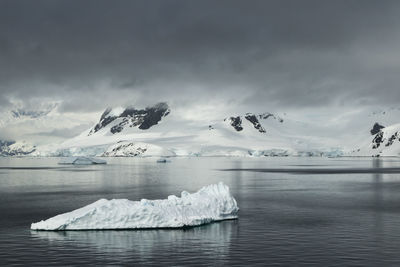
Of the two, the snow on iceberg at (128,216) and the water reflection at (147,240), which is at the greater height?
the snow on iceberg at (128,216)

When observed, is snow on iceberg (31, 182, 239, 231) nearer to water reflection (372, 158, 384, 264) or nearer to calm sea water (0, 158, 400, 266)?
calm sea water (0, 158, 400, 266)

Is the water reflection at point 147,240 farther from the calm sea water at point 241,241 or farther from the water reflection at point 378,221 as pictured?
the water reflection at point 378,221

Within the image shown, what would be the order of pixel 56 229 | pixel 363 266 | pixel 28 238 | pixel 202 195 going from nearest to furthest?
pixel 363 266
pixel 28 238
pixel 56 229
pixel 202 195

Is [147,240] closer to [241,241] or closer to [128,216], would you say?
[128,216]

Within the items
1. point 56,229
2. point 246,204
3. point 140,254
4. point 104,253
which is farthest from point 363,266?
point 246,204

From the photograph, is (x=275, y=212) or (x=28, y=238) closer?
(x=28, y=238)

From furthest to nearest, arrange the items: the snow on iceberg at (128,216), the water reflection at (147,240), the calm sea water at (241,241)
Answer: the snow on iceberg at (128,216), the water reflection at (147,240), the calm sea water at (241,241)

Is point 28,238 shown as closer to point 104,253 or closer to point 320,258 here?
point 104,253

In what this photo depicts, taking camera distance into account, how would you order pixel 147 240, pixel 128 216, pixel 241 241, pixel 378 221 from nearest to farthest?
pixel 241 241
pixel 147 240
pixel 128 216
pixel 378 221

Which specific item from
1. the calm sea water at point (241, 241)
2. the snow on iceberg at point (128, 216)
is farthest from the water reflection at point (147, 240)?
the snow on iceberg at point (128, 216)

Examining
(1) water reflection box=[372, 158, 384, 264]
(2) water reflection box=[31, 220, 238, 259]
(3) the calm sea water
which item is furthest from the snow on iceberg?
(1) water reflection box=[372, 158, 384, 264]

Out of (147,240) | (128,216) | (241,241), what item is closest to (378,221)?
(241,241)

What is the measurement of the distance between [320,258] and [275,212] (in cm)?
1931

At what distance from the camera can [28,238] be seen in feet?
112
